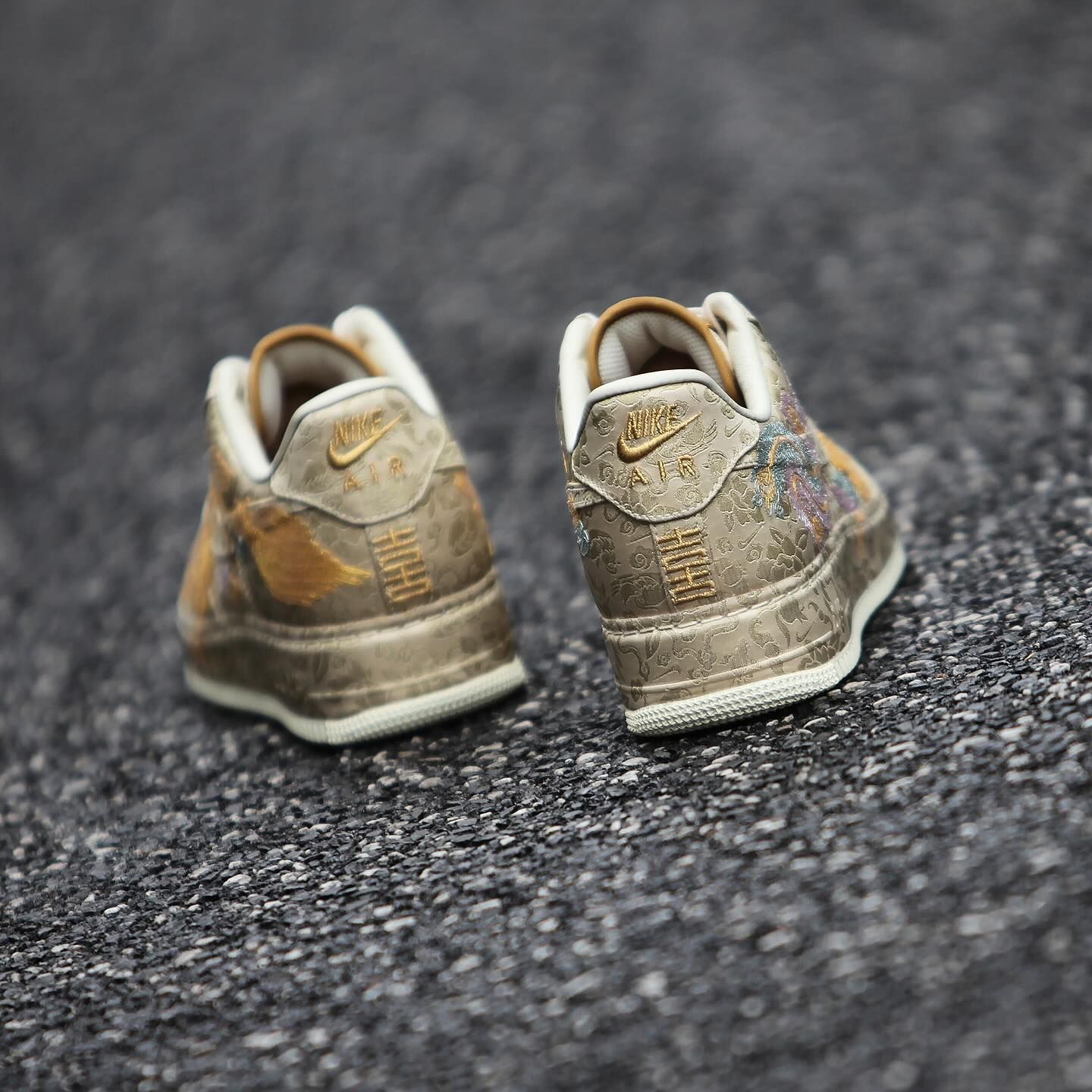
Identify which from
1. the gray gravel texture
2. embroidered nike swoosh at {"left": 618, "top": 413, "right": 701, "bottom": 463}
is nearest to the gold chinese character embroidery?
the gray gravel texture

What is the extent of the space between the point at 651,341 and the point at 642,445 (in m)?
0.17

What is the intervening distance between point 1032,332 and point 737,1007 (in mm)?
1639

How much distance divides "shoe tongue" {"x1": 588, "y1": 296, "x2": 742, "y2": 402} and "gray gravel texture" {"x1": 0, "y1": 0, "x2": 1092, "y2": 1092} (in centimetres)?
33

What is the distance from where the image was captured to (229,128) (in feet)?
13.1

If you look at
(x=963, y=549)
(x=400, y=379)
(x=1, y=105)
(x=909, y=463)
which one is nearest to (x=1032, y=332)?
(x=909, y=463)

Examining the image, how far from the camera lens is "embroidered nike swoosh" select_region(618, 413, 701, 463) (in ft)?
3.54

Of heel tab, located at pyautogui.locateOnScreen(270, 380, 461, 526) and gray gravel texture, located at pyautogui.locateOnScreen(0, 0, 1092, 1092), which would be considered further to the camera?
heel tab, located at pyautogui.locateOnScreen(270, 380, 461, 526)

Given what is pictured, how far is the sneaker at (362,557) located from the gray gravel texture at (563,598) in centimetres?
6

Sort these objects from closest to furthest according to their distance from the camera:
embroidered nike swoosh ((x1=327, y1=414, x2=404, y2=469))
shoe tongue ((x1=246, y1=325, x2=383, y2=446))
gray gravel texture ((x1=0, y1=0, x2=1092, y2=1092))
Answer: gray gravel texture ((x1=0, y1=0, x2=1092, y2=1092))
embroidered nike swoosh ((x1=327, y1=414, x2=404, y2=469))
shoe tongue ((x1=246, y1=325, x2=383, y2=446))

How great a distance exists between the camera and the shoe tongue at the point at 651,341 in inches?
45.8

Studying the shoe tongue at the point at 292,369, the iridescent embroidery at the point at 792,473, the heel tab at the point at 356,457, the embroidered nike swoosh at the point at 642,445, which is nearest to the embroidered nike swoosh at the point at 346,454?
the heel tab at the point at 356,457

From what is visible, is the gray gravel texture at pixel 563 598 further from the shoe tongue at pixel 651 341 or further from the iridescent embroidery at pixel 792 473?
the shoe tongue at pixel 651 341

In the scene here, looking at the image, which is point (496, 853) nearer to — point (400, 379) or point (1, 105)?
point (400, 379)

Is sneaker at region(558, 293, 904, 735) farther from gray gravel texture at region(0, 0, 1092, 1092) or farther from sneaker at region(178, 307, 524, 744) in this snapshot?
sneaker at region(178, 307, 524, 744)
